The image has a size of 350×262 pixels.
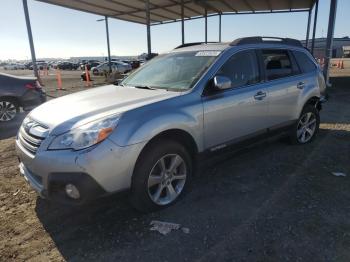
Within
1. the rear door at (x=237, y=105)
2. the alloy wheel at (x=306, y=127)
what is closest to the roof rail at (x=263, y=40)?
the rear door at (x=237, y=105)

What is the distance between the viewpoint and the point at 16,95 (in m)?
8.43

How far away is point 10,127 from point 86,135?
20.2 ft

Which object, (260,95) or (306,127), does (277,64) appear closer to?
(260,95)

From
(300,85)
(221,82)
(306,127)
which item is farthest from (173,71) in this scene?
(306,127)

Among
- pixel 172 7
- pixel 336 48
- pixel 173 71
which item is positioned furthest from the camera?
pixel 336 48

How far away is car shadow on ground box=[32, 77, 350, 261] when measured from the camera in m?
2.93

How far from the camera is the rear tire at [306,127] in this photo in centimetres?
578

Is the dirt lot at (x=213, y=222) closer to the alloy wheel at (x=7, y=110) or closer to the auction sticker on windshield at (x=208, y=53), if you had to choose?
the auction sticker on windshield at (x=208, y=53)

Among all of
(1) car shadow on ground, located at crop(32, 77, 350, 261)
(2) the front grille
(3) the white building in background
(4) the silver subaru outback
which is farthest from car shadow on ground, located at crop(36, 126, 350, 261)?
(3) the white building in background

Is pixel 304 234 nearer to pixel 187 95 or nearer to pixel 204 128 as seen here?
pixel 204 128

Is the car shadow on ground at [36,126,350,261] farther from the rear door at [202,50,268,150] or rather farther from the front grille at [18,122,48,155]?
the front grille at [18,122,48,155]

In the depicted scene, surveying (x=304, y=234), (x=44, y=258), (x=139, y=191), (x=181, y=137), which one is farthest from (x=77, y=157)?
(x=304, y=234)

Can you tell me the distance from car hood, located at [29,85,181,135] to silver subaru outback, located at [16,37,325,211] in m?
0.01

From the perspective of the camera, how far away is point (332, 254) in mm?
2865
